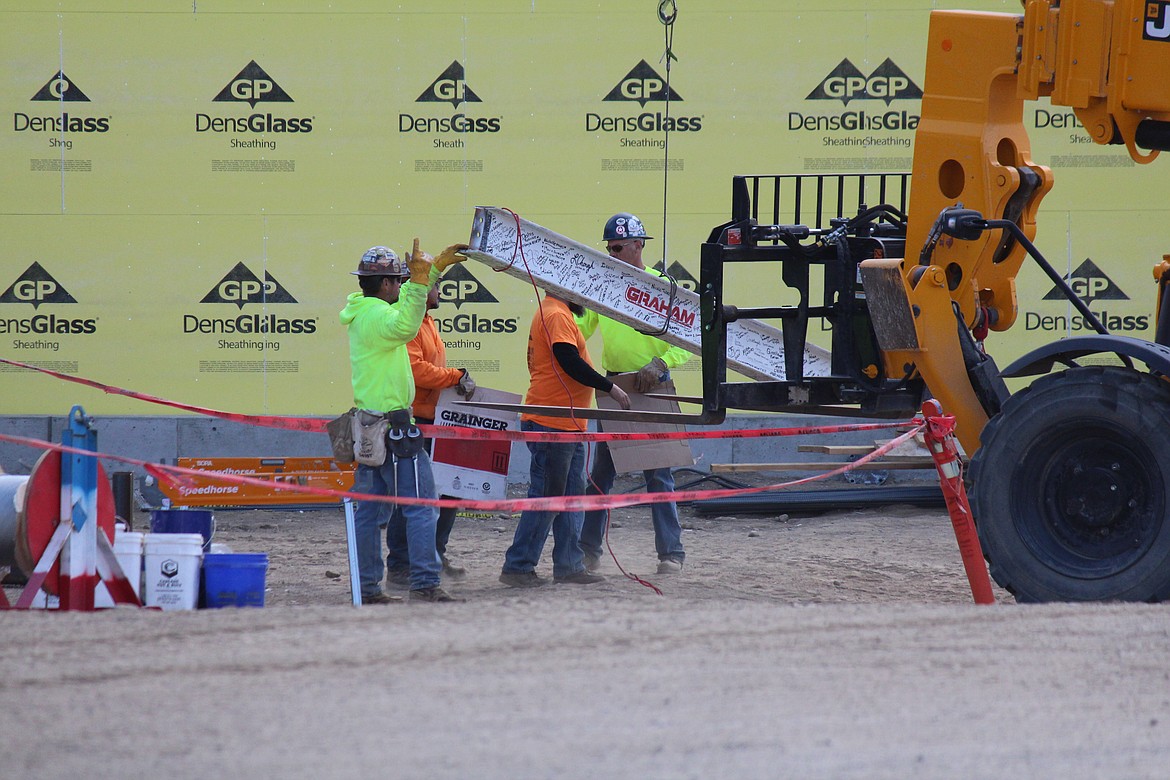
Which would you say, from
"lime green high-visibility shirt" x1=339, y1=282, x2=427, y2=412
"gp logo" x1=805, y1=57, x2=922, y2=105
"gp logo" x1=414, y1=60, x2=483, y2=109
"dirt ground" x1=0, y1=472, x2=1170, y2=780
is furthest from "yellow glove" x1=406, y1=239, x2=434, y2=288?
"gp logo" x1=805, y1=57, x2=922, y2=105

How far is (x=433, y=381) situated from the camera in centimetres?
806

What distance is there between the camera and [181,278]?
1174cm

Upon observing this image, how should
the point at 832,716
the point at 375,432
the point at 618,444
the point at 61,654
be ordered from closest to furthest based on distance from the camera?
1. the point at 832,716
2. the point at 61,654
3. the point at 375,432
4. the point at 618,444

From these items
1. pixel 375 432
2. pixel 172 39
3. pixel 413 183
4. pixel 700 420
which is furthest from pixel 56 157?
pixel 700 420

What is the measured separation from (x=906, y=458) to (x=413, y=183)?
489 cm

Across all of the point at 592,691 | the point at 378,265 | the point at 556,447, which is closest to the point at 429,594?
the point at 556,447

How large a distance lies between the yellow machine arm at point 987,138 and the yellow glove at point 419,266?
7.35ft

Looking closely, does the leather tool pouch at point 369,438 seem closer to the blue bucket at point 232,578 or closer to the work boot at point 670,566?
the blue bucket at point 232,578

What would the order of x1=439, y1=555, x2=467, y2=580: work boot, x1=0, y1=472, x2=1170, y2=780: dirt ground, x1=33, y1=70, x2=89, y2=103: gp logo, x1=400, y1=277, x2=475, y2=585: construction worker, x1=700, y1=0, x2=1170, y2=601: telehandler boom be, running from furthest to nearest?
x1=33, y1=70, x2=89, y2=103: gp logo → x1=439, y1=555, x2=467, y2=580: work boot → x1=400, y1=277, x2=475, y2=585: construction worker → x1=700, y1=0, x2=1170, y2=601: telehandler boom → x1=0, y1=472, x2=1170, y2=780: dirt ground

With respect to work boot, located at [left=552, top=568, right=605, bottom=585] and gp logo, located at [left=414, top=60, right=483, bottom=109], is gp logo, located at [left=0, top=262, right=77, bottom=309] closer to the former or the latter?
gp logo, located at [left=414, top=60, right=483, bottom=109]

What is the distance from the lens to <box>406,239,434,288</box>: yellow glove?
6.83 metres

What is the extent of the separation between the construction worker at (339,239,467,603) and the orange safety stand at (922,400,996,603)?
2652 mm

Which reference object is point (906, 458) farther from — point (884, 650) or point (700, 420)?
point (884, 650)

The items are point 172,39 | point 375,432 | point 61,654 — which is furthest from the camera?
point 172,39
